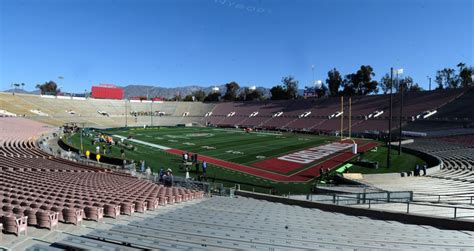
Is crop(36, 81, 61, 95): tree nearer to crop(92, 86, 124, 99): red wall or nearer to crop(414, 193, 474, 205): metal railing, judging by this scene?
crop(92, 86, 124, 99): red wall

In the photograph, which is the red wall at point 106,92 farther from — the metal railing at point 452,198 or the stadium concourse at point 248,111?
the metal railing at point 452,198

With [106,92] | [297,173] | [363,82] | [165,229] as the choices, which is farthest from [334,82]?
[165,229]

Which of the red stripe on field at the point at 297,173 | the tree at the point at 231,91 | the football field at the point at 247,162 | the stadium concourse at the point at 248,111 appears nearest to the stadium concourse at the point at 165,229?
the football field at the point at 247,162

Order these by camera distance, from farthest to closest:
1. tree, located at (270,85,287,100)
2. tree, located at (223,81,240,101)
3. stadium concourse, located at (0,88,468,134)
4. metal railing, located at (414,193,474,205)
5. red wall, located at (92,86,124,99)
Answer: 1. tree, located at (223,81,240,101)
2. tree, located at (270,85,287,100)
3. red wall, located at (92,86,124,99)
4. stadium concourse, located at (0,88,468,134)
5. metal railing, located at (414,193,474,205)

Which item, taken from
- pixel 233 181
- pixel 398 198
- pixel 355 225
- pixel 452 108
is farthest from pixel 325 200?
pixel 452 108

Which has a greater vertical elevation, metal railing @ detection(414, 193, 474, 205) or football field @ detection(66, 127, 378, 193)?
metal railing @ detection(414, 193, 474, 205)

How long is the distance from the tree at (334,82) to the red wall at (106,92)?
71.1 m

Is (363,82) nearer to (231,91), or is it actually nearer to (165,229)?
(231,91)

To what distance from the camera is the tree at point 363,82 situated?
102512 millimetres

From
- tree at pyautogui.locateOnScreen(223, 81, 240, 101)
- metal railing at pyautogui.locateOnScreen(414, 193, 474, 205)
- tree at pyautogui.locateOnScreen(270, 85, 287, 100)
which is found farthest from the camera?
tree at pyautogui.locateOnScreen(223, 81, 240, 101)

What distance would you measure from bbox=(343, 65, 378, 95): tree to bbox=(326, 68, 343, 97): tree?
4855 millimetres

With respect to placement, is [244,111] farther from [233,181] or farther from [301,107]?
[233,181]

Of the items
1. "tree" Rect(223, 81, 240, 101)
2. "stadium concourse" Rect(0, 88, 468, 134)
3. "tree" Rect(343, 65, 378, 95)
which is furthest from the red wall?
"tree" Rect(343, 65, 378, 95)

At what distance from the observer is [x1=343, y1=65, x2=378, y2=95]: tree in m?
103
